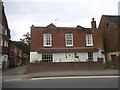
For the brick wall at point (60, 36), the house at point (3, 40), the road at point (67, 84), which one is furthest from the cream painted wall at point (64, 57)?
the road at point (67, 84)

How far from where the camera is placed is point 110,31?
2498 centimetres

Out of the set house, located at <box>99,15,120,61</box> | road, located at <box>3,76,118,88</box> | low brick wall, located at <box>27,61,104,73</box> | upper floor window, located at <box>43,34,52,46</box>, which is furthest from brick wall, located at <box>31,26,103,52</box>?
road, located at <box>3,76,118,88</box>

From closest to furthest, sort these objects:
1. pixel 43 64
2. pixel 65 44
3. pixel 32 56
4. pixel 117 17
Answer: pixel 43 64 < pixel 32 56 < pixel 65 44 < pixel 117 17

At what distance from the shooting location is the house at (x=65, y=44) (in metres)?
21.8

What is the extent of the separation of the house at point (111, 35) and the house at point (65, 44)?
2.03m

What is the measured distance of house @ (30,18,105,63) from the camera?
71.6ft

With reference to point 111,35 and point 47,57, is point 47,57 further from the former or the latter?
point 111,35

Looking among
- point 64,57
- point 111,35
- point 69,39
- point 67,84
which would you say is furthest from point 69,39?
point 67,84

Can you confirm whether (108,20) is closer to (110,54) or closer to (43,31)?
(110,54)

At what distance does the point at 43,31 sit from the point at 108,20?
11899mm

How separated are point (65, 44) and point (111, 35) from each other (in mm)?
8273

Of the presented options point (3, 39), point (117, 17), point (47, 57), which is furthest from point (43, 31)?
point (117, 17)

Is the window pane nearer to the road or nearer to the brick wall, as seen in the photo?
the brick wall

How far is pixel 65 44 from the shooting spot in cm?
2281
